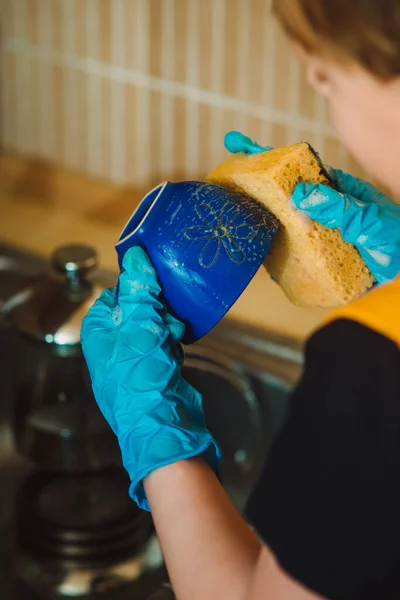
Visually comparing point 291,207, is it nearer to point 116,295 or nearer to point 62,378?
point 116,295

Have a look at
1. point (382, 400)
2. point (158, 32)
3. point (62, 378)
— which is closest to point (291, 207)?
point (382, 400)

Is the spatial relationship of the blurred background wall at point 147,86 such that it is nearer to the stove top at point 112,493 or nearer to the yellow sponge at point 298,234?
the stove top at point 112,493

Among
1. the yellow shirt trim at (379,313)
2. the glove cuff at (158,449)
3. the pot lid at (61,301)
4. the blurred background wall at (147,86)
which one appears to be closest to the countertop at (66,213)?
the blurred background wall at (147,86)

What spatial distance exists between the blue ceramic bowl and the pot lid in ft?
0.89

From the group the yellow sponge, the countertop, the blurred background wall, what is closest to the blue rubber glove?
the yellow sponge

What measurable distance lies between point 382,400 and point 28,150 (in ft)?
4.26

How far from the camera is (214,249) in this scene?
2.06ft

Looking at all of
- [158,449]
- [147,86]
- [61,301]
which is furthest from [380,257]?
[147,86]

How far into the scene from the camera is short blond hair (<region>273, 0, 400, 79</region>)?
0.42 metres

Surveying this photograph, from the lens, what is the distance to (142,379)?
0.62m

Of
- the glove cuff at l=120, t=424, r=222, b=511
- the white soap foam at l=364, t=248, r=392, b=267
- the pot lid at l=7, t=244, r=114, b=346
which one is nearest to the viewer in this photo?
the glove cuff at l=120, t=424, r=222, b=511

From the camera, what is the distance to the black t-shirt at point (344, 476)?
17.0 inches

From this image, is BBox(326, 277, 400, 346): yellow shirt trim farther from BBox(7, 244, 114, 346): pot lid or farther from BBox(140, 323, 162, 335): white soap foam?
BBox(7, 244, 114, 346): pot lid

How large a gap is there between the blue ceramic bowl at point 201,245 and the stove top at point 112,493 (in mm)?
179
